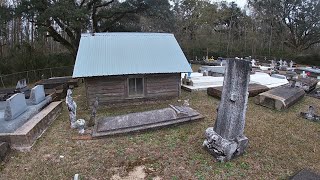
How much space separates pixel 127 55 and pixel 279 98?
841 cm

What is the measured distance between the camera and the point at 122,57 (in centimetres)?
1277

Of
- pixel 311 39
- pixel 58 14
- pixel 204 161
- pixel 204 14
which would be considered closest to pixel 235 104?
pixel 204 161

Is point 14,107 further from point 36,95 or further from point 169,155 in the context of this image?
point 169,155

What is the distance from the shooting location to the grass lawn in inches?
261

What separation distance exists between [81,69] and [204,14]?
27.1 metres

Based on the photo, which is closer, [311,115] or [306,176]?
[306,176]

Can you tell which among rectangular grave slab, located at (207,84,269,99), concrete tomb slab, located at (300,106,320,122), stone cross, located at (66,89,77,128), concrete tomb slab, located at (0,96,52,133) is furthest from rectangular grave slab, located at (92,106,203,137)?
concrete tomb slab, located at (300,106,320,122)

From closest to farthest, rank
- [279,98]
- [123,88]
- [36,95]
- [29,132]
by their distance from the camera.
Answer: [29,132] → [36,95] → [279,98] → [123,88]

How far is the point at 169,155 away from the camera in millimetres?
7516

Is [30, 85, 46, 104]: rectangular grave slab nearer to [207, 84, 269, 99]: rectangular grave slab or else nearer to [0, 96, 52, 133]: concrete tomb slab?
[0, 96, 52, 133]: concrete tomb slab

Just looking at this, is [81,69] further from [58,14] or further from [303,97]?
[303,97]

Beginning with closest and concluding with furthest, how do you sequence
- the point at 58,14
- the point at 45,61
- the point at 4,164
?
the point at 4,164, the point at 58,14, the point at 45,61

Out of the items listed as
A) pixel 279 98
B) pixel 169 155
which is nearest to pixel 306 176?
pixel 169 155

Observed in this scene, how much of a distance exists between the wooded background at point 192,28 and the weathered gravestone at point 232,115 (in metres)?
16.1
